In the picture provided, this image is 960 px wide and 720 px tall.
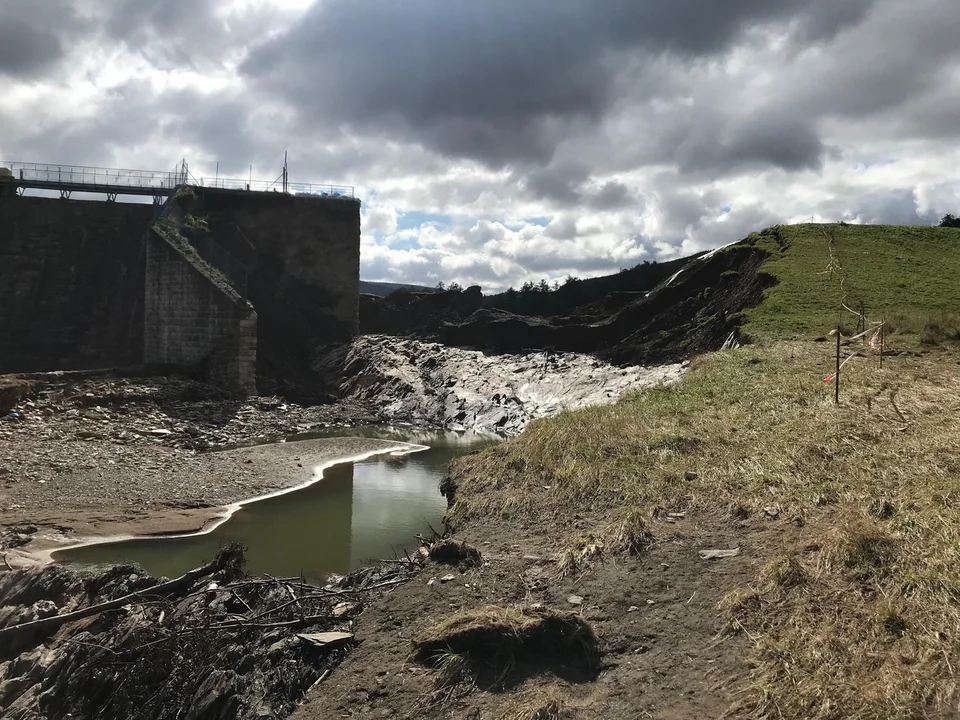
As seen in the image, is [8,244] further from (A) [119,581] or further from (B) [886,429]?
(B) [886,429]

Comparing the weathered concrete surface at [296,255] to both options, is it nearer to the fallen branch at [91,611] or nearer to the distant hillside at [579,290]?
the distant hillside at [579,290]

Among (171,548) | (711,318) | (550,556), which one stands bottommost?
(171,548)

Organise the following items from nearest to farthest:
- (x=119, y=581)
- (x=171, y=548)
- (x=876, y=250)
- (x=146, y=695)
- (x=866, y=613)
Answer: (x=866, y=613) → (x=146, y=695) → (x=119, y=581) → (x=171, y=548) → (x=876, y=250)

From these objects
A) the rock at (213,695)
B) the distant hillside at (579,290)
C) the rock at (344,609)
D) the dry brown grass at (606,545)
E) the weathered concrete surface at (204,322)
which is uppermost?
the distant hillside at (579,290)

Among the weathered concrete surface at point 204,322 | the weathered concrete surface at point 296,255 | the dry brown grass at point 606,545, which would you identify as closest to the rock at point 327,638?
the dry brown grass at point 606,545

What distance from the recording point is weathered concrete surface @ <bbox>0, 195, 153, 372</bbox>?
30000mm

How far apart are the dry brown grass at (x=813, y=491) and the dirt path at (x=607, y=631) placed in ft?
0.89

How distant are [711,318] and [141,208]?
2626 cm

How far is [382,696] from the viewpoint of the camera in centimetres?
467

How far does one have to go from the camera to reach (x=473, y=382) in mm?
26062

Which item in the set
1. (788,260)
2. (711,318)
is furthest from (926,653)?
(788,260)

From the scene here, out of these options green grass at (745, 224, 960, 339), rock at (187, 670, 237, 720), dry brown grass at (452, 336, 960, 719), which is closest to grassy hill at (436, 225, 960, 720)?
dry brown grass at (452, 336, 960, 719)

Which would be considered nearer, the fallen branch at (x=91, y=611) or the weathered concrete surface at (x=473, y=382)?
the fallen branch at (x=91, y=611)

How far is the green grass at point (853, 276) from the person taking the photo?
18.9 m
